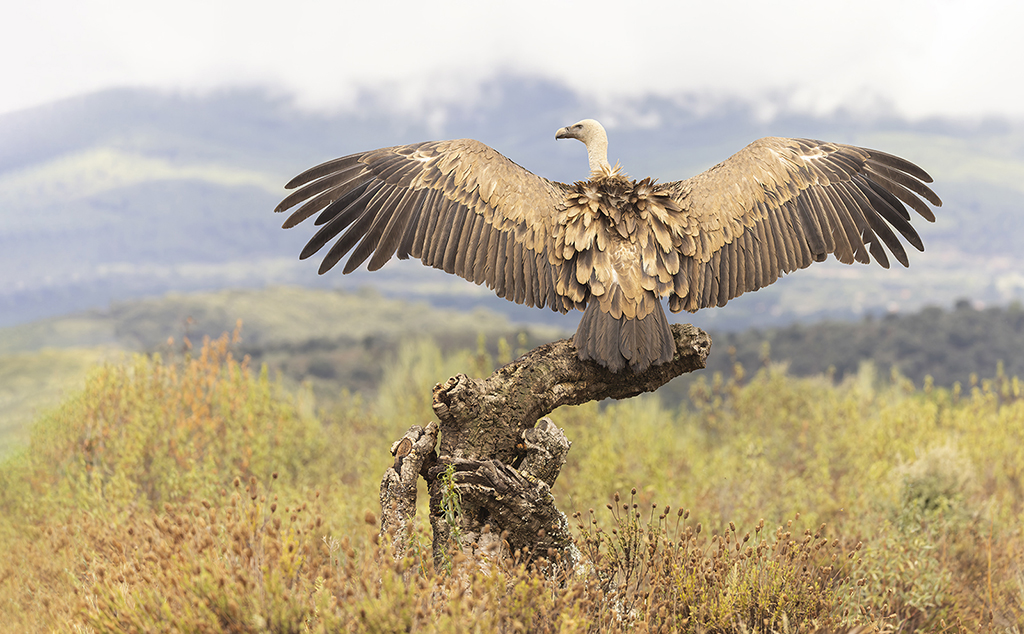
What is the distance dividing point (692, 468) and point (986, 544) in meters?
7.04

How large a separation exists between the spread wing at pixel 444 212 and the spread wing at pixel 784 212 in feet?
4.02

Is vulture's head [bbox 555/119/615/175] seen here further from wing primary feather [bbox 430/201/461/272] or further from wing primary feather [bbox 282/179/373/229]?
wing primary feather [bbox 282/179/373/229]

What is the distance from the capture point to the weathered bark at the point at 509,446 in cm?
584

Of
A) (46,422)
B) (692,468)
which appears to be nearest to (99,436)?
(46,422)

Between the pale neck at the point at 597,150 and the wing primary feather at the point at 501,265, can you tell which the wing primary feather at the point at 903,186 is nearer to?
the pale neck at the point at 597,150

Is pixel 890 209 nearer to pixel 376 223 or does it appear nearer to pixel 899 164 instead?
pixel 899 164

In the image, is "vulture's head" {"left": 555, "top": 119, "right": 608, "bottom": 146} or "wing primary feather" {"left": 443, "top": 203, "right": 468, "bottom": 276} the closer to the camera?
"wing primary feather" {"left": 443, "top": 203, "right": 468, "bottom": 276}

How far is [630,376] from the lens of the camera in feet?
21.0

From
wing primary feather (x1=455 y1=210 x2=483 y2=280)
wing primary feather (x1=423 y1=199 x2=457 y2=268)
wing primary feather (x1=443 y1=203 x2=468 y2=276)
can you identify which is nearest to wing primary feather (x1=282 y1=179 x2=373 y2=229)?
wing primary feather (x1=423 y1=199 x2=457 y2=268)

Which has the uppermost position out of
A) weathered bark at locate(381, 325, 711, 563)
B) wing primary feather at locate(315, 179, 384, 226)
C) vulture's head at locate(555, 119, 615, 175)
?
vulture's head at locate(555, 119, 615, 175)

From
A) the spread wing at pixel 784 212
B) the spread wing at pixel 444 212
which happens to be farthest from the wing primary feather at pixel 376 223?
the spread wing at pixel 784 212

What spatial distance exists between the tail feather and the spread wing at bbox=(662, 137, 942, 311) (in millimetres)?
588

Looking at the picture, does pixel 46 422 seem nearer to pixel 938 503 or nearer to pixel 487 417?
pixel 487 417

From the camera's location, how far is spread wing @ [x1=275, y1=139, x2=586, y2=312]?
6559 millimetres
